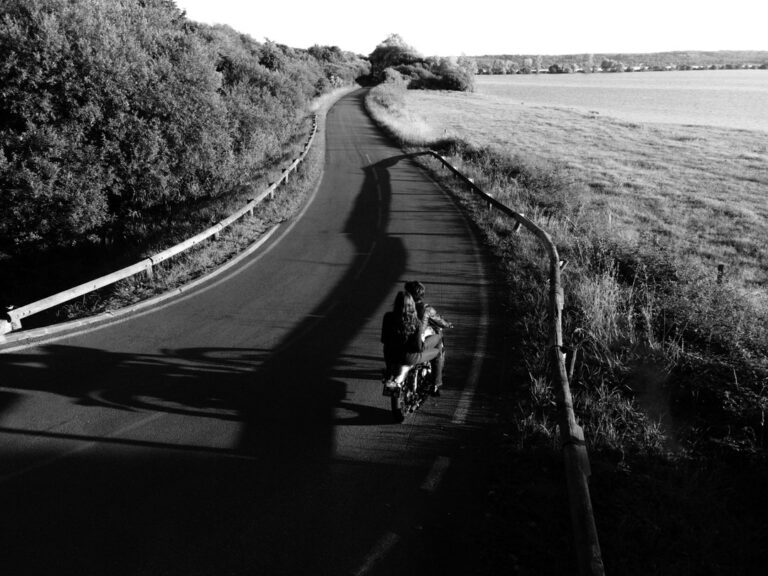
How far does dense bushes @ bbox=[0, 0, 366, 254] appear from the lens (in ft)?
51.7

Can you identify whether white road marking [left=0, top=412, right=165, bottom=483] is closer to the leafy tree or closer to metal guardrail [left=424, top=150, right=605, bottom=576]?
metal guardrail [left=424, top=150, right=605, bottom=576]

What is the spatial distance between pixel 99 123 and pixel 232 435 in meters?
15.1

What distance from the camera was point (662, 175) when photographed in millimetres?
28500

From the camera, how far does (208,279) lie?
39.3 ft

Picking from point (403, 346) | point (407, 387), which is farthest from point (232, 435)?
point (403, 346)

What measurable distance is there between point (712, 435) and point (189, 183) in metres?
19.3

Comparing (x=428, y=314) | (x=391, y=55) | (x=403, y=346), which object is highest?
(x=391, y=55)

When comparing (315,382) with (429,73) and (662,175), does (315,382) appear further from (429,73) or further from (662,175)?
(429,73)

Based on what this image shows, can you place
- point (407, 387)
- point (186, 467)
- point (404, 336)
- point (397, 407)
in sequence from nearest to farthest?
point (186, 467), point (404, 336), point (397, 407), point (407, 387)

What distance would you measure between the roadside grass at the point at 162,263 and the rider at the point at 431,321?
684 cm

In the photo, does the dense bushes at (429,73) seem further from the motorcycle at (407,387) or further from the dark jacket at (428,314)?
the motorcycle at (407,387)

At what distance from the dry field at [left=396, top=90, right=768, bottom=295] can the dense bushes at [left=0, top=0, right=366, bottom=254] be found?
1418 centimetres

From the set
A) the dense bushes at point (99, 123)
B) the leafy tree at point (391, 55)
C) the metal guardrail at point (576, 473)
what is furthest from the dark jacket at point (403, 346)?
the leafy tree at point (391, 55)

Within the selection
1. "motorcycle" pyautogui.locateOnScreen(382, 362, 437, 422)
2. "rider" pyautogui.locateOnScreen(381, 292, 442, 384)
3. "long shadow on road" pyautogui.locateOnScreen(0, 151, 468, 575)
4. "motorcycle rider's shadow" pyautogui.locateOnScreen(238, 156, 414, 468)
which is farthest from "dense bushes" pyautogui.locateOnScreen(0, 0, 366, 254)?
"motorcycle" pyautogui.locateOnScreen(382, 362, 437, 422)
